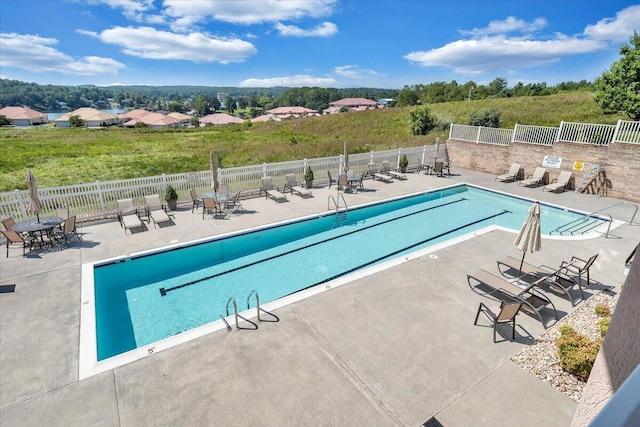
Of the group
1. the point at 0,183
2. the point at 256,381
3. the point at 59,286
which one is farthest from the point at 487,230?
the point at 0,183

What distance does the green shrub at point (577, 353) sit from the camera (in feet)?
16.3

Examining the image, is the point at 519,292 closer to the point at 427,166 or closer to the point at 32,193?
the point at 32,193

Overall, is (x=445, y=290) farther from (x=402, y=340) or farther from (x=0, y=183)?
(x=0, y=183)

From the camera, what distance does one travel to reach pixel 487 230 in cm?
1066

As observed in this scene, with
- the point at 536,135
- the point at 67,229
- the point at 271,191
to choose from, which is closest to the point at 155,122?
the point at 271,191

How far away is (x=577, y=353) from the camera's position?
5.07 meters

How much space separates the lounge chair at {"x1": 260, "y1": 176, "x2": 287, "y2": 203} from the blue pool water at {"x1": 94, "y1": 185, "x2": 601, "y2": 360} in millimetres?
2209

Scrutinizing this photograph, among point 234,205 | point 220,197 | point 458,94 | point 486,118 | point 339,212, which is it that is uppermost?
point 458,94

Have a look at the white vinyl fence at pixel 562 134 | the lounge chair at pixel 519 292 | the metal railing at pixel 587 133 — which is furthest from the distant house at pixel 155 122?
the lounge chair at pixel 519 292

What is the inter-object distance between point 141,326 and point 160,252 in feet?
9.50

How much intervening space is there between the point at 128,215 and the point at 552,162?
18.5 meters

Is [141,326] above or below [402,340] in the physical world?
below

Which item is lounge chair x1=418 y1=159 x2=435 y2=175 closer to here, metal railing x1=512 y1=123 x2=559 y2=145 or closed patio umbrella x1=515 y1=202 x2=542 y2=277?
metal railing x1=512 y1=123 x2=559 y2=145

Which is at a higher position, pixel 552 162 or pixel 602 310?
pixel 552 162
